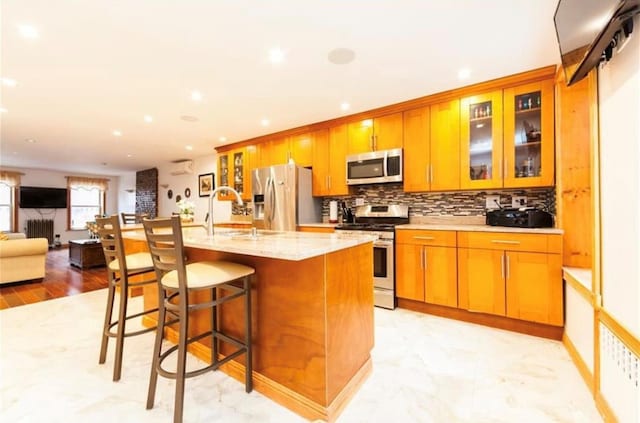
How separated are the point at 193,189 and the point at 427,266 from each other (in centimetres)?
597

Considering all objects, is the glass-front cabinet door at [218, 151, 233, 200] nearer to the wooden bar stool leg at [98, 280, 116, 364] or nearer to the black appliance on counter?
the wooden bar stool leg at [98, 280, 116, 364]

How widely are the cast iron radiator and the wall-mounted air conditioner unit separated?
190 inches

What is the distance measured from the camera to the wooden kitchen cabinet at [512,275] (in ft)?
7.61

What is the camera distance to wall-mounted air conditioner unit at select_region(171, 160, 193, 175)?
6875 millimetres

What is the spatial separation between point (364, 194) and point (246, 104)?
6.34 feet

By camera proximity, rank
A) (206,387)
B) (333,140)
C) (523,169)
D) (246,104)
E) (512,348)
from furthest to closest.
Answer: (333,140) < (246,104) < (523,169) < (512,348) < (206,387)

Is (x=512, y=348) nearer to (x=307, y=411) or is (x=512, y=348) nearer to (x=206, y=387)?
(x=307, y=411)

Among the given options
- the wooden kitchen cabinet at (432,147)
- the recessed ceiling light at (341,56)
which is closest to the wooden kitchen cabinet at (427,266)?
the wooden kitchen cabinet at (432,147)

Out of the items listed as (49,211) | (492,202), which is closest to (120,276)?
(492,202)

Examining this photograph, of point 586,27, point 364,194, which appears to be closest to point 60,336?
point 364,194

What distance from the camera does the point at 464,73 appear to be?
264 cm

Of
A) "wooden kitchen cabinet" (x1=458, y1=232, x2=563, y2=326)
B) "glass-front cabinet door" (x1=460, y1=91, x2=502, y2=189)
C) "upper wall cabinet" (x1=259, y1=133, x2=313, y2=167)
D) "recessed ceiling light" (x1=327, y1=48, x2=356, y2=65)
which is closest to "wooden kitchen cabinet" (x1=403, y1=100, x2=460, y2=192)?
"glass-front cabinet door" (x1=460, y1=91, x2=502, y2=189)

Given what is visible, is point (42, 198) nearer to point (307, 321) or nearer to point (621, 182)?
point (307, 321)

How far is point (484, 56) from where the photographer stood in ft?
7.74
